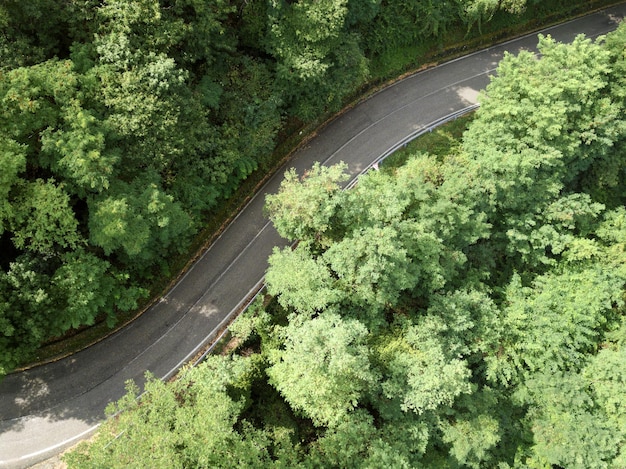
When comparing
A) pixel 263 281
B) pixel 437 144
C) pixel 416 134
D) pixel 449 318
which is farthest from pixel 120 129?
pixel 437 144

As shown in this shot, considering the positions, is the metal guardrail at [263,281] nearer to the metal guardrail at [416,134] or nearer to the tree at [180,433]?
the metal guardrail at [416,134]

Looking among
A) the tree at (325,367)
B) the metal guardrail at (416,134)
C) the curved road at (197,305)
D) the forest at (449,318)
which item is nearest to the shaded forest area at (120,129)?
the curved road at (197,305)

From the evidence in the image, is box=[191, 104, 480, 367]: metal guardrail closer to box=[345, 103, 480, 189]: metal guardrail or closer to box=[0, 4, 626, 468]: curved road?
box=[345, 103, 480, 189]: metal guardrail

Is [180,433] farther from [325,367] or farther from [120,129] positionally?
[120,129]

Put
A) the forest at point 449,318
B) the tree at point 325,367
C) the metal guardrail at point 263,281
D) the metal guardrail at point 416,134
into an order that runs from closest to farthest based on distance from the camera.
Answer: the tree at point 325,367
the forest at point 449,318
the metal guardrail at point 263,281
the metal guardrail at point 416,134

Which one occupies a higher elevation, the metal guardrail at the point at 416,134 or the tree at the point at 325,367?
the metal guardrail at the point at 416,134

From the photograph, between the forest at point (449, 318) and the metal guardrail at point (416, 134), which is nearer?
the forest at point (449, 318)

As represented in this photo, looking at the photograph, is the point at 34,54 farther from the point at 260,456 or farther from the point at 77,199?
the point at 260,456
